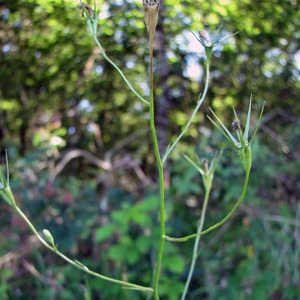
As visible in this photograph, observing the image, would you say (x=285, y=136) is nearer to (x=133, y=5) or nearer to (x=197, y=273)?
(x=197, y=273)

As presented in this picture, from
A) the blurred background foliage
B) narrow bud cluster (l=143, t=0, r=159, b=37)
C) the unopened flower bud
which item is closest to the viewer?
narrow bud cluster (l=143, t=0, r=159, b=37)

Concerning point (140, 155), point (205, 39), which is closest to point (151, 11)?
point (205, 39)

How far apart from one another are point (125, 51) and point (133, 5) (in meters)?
0.33

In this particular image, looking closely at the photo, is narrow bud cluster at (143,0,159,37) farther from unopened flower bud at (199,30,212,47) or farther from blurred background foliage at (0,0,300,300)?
blurred background foliage at (0,0,300,300)

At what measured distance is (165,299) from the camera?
217 centimetres

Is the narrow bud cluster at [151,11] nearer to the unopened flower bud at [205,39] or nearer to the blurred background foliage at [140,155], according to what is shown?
the unopened flower bud at [205,39]

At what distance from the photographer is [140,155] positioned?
8.41 feet

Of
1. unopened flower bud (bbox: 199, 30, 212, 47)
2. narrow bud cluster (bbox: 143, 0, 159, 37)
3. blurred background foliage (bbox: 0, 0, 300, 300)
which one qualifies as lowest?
blurred background foliage (bbox: 0, 0, 300, 300)

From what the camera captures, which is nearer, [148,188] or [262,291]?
[262,291]

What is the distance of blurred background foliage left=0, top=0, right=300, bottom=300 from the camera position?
6.26 feet

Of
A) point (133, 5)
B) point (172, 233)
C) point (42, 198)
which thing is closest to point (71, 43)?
point (133, 5)

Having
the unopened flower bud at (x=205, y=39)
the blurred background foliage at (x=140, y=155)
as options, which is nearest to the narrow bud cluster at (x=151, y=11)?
the unopened flower bud at (x=205, y=39)

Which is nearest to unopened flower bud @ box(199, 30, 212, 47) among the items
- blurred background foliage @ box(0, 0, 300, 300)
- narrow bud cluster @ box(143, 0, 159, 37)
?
narrow bud cluster @ box(143, 0, 159, 37)

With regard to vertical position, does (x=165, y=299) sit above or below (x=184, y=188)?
below
